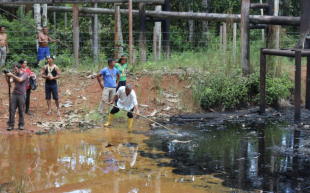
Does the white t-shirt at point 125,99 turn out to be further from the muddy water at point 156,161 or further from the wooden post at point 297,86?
the wooden post at point 297,86

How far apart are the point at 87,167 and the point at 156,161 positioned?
4.31ft

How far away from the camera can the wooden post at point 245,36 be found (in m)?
12.5

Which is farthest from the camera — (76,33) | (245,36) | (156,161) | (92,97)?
(76,33)

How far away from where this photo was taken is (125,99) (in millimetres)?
9570

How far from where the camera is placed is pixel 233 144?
8.41 metres

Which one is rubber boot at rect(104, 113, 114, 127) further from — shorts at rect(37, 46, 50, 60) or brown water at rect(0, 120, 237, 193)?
shorts at rect(37, 46, 50, 60)

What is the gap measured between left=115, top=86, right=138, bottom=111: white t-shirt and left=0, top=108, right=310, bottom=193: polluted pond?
66 cm

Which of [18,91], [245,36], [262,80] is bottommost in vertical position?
[18,91]

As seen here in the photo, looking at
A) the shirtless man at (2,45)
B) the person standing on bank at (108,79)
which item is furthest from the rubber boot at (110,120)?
the shirtless man at (2,45)

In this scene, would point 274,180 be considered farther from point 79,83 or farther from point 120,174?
point 79,83

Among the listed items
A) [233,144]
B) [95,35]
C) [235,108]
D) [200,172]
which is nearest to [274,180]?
[200,172]

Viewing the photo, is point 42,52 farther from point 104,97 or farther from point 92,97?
point 104,97

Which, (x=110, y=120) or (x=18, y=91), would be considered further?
(x=110, y=120)

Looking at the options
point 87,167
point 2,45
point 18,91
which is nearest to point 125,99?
point 18,91
